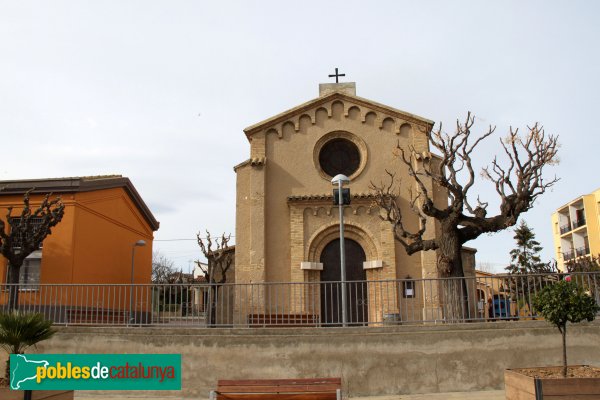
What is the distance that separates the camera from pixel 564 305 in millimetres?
8148

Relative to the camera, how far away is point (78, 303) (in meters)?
13.2

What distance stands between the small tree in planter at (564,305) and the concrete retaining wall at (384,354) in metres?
2.30

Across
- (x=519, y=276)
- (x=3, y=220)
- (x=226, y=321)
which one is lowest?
(x=226, y=321)

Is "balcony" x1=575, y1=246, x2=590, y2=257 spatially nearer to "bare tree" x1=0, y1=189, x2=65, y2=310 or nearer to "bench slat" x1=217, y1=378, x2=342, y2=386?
"bare tree" x1=0, y1=189, x2=65, y2=310

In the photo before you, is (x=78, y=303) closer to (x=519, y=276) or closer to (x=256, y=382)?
(x=256, y=382)

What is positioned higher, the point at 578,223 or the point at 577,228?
the point at 578,223

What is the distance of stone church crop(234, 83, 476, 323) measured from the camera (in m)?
17.9

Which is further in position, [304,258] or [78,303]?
[304,258]

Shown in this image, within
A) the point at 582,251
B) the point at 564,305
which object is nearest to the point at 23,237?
the point at 564,305

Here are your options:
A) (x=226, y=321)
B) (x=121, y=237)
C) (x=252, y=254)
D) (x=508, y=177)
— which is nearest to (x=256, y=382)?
(x=226, y=321)

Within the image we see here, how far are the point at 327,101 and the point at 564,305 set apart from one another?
12.9 m

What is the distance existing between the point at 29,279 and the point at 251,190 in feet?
25.5

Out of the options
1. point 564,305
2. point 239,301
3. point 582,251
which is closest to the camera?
point 564,305

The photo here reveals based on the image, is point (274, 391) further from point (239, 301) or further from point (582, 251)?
point (582, 251)
